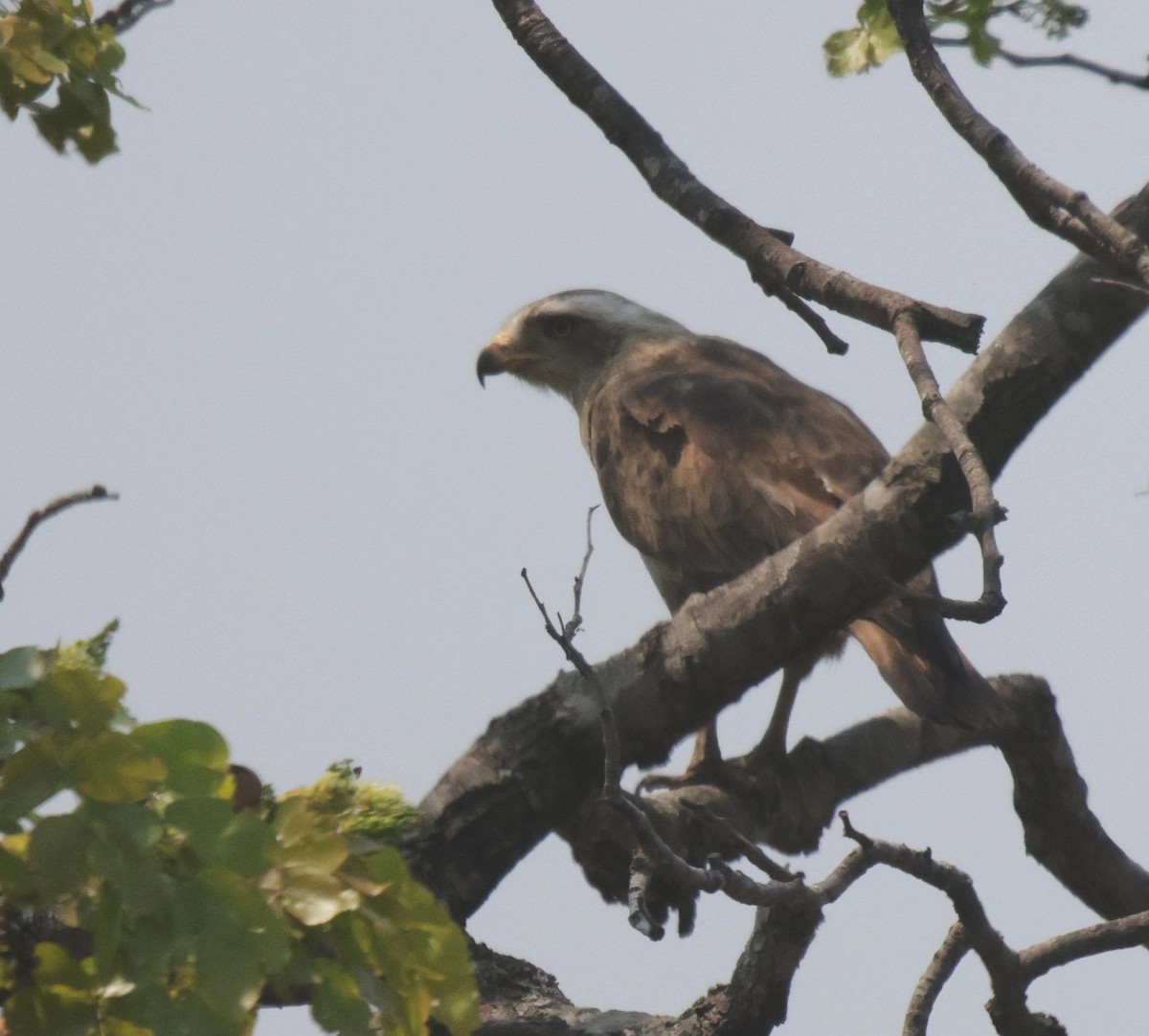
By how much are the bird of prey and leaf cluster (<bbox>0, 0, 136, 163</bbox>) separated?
269 cm

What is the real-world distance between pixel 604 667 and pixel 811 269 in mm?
1178

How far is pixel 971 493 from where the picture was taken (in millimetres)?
3020

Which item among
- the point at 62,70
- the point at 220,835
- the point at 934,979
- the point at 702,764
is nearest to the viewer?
the point at 220,835

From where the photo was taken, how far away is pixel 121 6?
14.6ft

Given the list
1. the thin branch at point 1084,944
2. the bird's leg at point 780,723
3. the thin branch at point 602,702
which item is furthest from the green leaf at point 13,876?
the bird's leg at point 780,723

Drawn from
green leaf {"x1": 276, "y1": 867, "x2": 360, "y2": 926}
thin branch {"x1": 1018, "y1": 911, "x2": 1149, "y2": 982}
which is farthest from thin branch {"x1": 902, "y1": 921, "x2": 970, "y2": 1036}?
green leaf {"x1": 276, "y1": 867, "x2": 360, "y2": 926}

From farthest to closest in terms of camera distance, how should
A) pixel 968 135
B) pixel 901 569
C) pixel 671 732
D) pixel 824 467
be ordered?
pixel 824 467 → pixel 671 732 → pixel 901 569 → pixel 968 135

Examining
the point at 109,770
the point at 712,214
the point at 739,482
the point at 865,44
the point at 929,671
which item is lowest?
the point at 109,770

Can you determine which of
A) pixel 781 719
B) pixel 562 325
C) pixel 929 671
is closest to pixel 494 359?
pixel 562 325

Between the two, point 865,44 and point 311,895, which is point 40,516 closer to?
point 311,895

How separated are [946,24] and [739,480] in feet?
7.01

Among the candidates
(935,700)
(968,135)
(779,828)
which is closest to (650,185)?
(968,135)

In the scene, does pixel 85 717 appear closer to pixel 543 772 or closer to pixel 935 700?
pixel 543 772

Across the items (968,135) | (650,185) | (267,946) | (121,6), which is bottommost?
(267,946)
